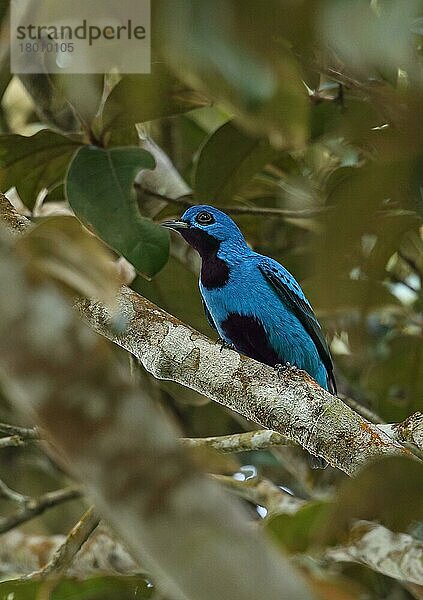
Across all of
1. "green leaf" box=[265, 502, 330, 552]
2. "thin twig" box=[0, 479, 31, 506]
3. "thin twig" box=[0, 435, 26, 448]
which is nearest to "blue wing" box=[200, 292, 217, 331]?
"thin twig" box=[0, 435, 26, 448]

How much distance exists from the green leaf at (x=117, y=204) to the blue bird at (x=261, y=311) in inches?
21.3

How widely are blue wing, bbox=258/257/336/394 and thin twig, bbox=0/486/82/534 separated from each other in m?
0.97

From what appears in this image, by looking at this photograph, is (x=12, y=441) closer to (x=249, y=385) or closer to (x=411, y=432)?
(x=249, y=385)

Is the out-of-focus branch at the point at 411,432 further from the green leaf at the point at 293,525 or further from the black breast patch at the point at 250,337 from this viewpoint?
the black breast patch at the point at 250,337

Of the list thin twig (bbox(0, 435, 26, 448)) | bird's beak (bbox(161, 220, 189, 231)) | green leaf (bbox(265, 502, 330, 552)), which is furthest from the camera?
bird's beak (bbox(161, 220, 189, 231))

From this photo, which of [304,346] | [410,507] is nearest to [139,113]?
[304,346]

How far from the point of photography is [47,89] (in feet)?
10.6

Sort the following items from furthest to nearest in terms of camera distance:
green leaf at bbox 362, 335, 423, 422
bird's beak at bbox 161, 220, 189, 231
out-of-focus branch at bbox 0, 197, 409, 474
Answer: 1. green leaf at bbox 362, 335, 423, 422
2. bird's beak at bbox 161, 220, 189, 231
3. out-of-focus branch at bbox 0, 197, 409, 474

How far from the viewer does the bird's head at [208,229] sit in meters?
3.28

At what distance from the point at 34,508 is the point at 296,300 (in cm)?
113

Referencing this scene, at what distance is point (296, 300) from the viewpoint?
3.22 metres

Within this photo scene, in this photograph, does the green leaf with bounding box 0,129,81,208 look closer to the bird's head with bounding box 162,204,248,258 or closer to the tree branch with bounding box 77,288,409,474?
the bird's head with bounding box 162,204,248,258

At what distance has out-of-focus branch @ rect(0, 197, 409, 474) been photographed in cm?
185

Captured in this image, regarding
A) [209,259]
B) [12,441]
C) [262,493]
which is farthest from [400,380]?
[12,441]
